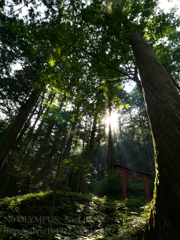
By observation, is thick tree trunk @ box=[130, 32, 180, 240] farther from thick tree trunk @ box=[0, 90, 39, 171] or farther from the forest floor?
thick tree trunk @ box=[0, 90, 39, 171]

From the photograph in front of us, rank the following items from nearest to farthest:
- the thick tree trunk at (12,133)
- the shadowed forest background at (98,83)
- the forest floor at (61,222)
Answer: the shadowed forest background at (98,83) < the forest floor at (61,222) < the thick tree trunk at (12,133)

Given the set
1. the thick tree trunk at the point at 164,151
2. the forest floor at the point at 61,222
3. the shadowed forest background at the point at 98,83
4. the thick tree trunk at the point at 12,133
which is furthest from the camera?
the thick tree trunk at the point at 12,133

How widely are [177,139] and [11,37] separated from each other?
1081 cm

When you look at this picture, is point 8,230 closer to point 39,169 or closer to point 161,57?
point 161,57

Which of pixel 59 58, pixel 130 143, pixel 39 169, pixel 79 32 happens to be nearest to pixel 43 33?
pixel 59 58

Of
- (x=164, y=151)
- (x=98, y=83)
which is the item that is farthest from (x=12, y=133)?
(x=164, y=151)

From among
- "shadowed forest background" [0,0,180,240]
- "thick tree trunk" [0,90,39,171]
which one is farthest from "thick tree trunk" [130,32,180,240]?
"thick tree trunk" [0,90,39,171]

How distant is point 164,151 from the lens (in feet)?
5.76

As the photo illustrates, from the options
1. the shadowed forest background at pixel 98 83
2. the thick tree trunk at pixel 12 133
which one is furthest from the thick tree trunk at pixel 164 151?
the thick tree trunk at pixel 12 133

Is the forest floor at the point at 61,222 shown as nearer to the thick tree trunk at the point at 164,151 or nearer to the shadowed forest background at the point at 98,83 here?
the shadowed forest background at the point at 98,83

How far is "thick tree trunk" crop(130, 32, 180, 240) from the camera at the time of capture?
4.49 ft

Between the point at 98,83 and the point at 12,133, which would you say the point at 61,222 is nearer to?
the point at 12,133

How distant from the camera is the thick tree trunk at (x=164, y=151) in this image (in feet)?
4.49

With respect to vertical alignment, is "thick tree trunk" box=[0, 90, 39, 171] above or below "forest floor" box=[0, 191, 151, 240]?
above
